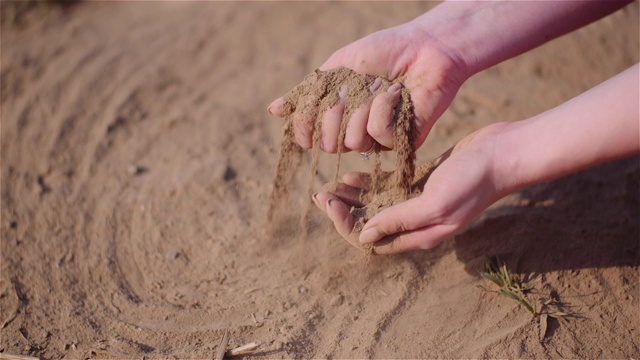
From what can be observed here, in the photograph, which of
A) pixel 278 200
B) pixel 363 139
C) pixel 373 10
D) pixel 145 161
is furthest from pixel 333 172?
pixel 373 10

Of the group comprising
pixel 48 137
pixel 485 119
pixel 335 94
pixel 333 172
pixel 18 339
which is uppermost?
pixel 48 137

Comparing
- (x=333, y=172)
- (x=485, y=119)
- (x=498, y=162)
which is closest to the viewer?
(x=498, y=162)

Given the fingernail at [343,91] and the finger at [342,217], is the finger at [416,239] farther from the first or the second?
the fingernail at [343,91]

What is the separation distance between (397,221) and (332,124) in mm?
440

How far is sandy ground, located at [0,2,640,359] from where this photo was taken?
2311 millimetres

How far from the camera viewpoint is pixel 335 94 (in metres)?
2.28

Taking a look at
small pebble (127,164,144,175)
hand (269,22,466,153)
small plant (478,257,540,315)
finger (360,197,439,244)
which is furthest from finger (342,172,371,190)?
small pebble (127,164,144,175)

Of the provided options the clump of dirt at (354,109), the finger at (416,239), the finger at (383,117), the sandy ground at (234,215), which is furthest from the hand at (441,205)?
the sandy ground at (234,215)

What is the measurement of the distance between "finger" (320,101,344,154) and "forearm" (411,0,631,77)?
0.52 m

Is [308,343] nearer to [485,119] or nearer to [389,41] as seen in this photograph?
[389,41]

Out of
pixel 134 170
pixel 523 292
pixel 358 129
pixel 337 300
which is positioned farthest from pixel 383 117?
pixel 134 170

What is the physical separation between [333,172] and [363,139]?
0.83m

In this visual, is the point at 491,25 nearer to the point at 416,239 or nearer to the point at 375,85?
the point at 375,85

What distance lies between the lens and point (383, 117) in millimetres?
2213
